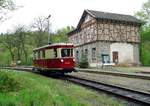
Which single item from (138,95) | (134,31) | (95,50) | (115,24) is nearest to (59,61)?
(138,95)

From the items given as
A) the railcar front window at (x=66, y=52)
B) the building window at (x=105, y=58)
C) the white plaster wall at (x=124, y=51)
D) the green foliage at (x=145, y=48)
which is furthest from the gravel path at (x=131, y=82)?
the green foliage at (x=145, y=48)

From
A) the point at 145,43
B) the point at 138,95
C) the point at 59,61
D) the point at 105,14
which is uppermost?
the point at 105,14

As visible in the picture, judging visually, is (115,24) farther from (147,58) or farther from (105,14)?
(147,58)

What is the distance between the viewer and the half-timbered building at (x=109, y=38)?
4525 centimetres

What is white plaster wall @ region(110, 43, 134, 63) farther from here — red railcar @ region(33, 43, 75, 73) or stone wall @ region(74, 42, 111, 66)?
red railcar @ region(33, 43, 75, 73)

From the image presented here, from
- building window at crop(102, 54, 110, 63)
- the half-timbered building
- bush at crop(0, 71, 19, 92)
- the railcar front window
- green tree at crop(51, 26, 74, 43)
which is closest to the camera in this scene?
bush at crop(0, 71, 19, 92)

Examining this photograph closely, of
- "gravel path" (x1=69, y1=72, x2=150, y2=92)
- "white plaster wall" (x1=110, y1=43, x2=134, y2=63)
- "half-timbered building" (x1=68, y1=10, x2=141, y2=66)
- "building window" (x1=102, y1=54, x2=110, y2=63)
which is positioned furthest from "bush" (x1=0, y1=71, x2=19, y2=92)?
"white plaster wall" (x1=110, y1=43, x2=134, y2=63)

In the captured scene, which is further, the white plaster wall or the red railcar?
the white plaster wall

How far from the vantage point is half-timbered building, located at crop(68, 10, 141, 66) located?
148 feet

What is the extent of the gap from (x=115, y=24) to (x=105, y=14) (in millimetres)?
2430

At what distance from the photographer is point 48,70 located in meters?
24.6

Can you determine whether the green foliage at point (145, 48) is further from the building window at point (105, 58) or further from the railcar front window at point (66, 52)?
the railcar front window at point (66, 52)

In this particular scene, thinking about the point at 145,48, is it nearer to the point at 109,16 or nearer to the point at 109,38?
the point at 109,38

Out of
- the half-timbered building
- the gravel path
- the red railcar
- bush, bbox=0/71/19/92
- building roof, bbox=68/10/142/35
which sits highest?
building roof, bbox=68/10/142/35
